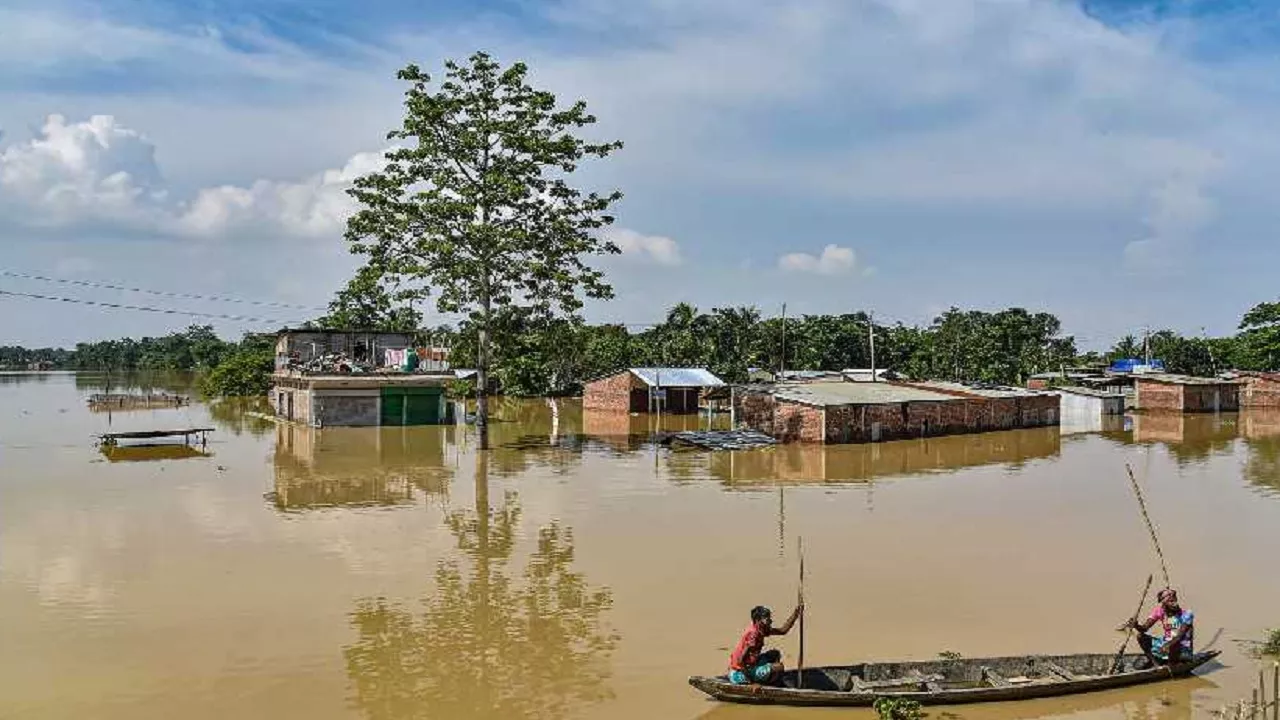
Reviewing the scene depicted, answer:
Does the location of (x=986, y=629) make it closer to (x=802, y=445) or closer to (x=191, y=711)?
(x=191, y=711)

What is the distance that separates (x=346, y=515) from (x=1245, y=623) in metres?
18.9

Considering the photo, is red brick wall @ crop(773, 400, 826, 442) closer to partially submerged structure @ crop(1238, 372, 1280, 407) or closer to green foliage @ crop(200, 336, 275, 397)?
green foliage @ crop(200, 336, 275, 397)

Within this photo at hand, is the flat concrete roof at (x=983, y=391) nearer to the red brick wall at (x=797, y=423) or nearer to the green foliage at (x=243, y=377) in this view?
the red brick wall at (x=797, y=423)

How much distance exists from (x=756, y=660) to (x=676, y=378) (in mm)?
43854

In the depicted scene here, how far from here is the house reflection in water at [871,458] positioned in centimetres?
3168

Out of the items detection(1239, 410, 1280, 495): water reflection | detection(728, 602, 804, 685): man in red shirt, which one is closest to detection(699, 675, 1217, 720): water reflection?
detection(728, 602, 804, 685): man in red shirt

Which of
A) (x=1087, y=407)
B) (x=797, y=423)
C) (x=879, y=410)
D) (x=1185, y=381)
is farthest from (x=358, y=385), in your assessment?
(x=1185, y=381)

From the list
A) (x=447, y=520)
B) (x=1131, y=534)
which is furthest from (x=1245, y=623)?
(x=447, y=520)

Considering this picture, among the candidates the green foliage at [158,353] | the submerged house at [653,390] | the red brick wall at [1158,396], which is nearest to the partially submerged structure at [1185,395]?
the red brick wall at [1158,396]

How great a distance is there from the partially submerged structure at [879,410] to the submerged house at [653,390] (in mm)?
9193

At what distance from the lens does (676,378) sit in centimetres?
5541

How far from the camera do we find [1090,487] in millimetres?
29266

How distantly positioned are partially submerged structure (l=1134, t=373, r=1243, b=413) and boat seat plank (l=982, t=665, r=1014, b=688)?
56.4m

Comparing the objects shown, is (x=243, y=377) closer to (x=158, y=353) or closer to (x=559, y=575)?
(x=559, y=575)
